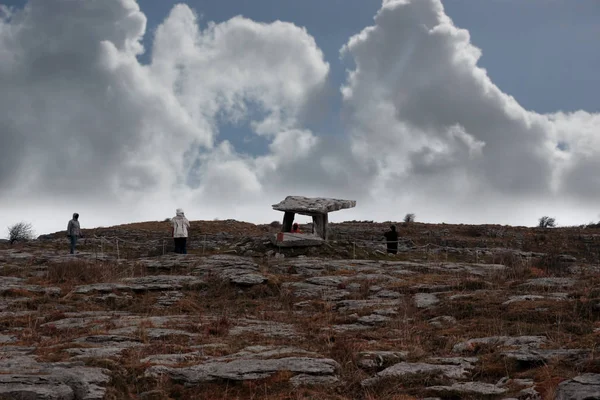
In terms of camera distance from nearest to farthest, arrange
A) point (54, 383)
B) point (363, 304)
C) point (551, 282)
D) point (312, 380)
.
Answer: point (54, 383)
point (312, 380)
point (363, 304)
point (551, 282)

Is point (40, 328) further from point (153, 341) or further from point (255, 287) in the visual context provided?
point (255, 287)

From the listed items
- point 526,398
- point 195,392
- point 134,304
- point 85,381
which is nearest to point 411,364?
point 526,398

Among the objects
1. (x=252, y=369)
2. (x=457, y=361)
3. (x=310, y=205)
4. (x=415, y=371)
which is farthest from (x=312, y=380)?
(x=310, y=205)

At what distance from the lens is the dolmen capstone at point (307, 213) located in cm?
2681

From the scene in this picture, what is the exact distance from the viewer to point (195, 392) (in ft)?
26.1

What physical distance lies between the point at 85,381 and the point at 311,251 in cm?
1921

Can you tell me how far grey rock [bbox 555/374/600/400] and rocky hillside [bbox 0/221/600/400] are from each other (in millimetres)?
21

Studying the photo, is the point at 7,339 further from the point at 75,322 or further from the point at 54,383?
the point at 54,383

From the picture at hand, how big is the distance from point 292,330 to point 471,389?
15.8ft

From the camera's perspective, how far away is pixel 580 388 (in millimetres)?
7023

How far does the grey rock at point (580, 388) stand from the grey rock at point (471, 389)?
0.73m

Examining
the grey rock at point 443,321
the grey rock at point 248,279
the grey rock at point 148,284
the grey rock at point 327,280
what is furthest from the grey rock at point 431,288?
the grey rock at point 148,284

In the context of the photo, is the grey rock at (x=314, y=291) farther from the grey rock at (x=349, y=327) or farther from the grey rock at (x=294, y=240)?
the grey rock at (x=294, y=240)

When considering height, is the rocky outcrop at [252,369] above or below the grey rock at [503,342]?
below
